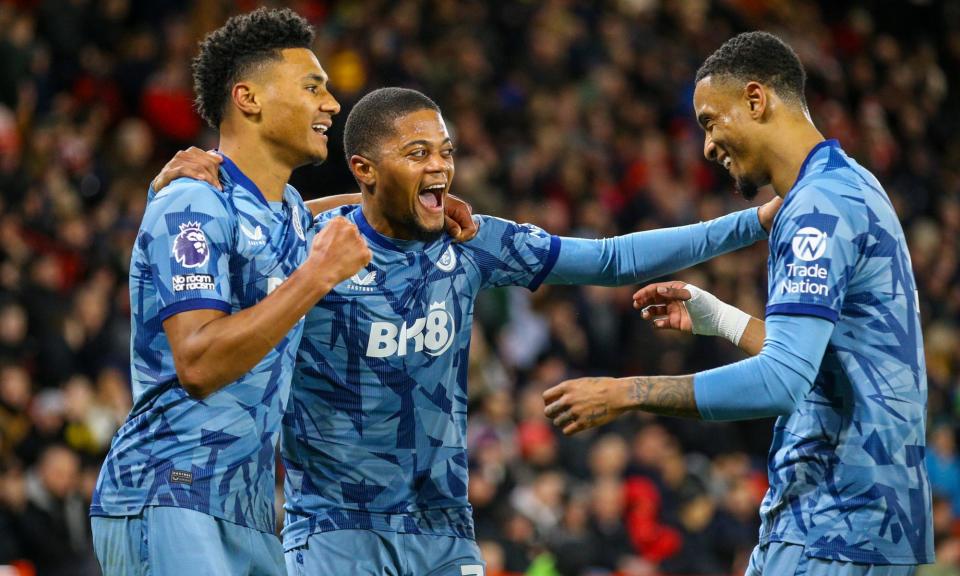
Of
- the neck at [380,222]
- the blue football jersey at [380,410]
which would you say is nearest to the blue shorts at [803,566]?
the blue football jersey at [380,410]

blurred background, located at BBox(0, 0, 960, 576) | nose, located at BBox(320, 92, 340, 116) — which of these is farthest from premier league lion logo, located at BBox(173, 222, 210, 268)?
blurred background, located at BBox(0, 0, 960, 576)

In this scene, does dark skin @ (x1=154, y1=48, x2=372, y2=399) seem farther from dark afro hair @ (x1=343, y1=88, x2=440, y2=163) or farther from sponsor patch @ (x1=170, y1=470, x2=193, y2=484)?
dark afro hair @ (x1=343, y1=88, x2=440, y2=163)

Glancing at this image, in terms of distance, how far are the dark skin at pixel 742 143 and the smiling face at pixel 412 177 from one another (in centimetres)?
111

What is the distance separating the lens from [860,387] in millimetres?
4328

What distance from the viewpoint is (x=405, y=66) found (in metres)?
13.9

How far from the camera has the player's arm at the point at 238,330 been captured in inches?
164

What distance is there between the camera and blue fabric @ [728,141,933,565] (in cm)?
427

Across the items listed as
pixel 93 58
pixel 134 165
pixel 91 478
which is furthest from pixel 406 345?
pixel 93 58

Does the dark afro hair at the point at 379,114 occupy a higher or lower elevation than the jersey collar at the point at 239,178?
higher

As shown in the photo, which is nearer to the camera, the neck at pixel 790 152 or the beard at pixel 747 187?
the neck at pixel 790 152

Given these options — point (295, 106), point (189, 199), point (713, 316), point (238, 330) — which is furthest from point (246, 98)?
point (713, 316)

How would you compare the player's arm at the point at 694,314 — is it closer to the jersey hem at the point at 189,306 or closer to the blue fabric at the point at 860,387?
the blue fabric at the point at 860,387

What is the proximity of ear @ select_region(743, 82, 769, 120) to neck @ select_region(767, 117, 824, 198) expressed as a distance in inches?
3.5

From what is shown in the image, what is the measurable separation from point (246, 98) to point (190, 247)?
763 millimetres
